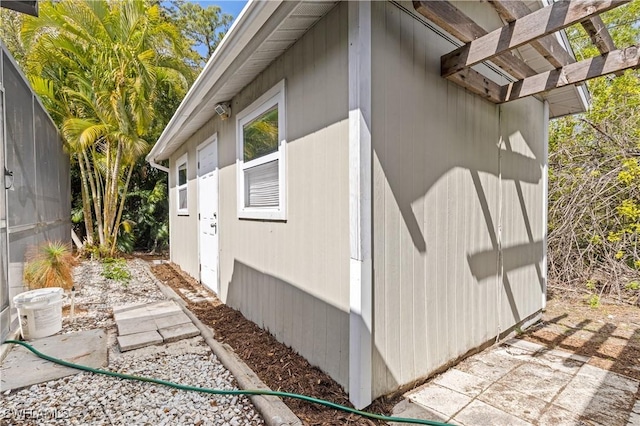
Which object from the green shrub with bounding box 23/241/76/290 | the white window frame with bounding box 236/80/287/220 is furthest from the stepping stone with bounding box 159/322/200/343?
the green shrub with bounding box 23/241/76/290

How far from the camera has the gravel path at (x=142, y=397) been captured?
198cm

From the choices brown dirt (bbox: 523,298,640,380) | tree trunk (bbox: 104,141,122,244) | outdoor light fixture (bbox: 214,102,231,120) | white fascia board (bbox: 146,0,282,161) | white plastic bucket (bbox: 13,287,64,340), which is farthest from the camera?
tree trunk (bbox: 104,141,122,244)

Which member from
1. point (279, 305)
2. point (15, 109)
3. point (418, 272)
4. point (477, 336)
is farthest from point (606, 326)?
point (15, 109)

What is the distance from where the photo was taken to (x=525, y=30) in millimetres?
2078

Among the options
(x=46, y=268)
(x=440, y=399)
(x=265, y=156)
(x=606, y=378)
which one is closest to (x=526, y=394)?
(x=440, y=399)

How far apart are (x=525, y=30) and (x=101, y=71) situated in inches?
330

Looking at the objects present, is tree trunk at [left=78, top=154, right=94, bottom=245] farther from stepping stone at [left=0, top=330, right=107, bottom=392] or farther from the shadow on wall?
the shadow on wall

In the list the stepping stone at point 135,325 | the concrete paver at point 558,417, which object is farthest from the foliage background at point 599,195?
the stepping stone at point 135,325

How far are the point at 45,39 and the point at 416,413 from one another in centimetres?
979

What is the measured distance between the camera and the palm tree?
7156mm

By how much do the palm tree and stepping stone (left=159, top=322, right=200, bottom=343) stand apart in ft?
18.8

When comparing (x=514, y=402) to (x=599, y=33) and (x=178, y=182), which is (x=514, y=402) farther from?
(x=178, y=182)

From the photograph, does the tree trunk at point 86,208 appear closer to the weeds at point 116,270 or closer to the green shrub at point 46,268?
the weeds at point 116,270

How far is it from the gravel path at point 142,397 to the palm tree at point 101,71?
240 inches
